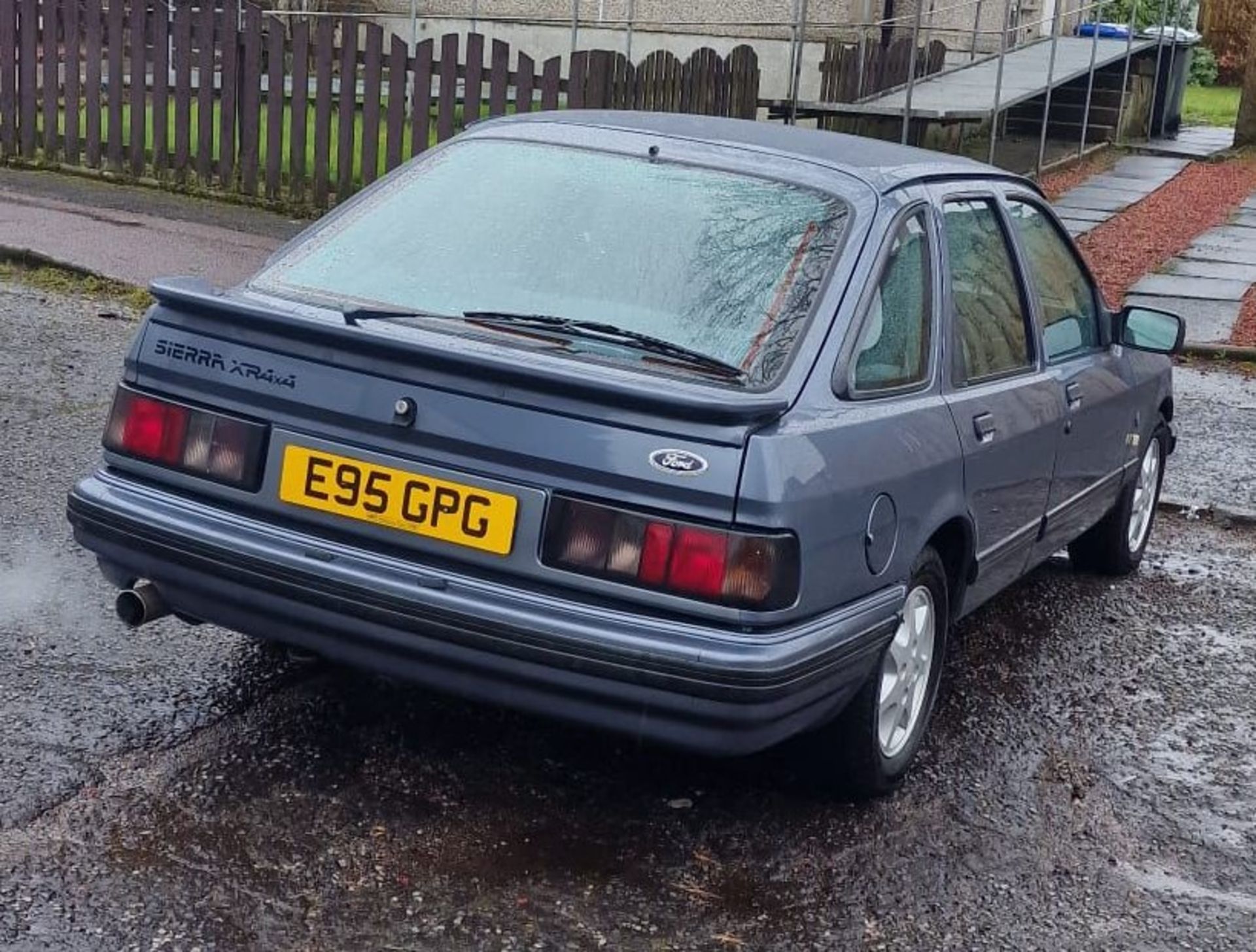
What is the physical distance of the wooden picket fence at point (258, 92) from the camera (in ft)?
42.8

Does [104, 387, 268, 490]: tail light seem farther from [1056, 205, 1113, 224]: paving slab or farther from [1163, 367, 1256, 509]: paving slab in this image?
[1056, 205, 1113, 224]: paving slab

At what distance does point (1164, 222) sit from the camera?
1739 cm

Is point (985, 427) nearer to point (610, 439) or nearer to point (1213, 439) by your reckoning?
point (610, 439)

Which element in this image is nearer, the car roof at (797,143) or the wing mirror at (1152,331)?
the car roof at (797,143)

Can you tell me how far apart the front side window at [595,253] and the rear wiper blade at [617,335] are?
0.05 feet

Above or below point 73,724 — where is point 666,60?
above

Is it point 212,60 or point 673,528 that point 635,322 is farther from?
point 212,60

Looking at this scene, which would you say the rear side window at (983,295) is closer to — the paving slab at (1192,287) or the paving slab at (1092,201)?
the paving slab at (1192,287)

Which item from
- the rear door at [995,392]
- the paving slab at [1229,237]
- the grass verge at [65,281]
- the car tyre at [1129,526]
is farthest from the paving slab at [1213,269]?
the rear door at [995,392]

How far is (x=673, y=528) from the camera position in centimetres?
365

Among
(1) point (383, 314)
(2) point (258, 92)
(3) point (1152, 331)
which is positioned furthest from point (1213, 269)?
(1) point (383, 314)

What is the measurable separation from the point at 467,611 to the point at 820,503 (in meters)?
0.79

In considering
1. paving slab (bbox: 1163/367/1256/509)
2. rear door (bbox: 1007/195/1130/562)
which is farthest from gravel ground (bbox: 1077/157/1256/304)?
rear door (bbox: 1007/195/1130/562)

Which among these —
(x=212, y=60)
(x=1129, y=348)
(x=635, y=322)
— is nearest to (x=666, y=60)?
(x=212, y=60)
